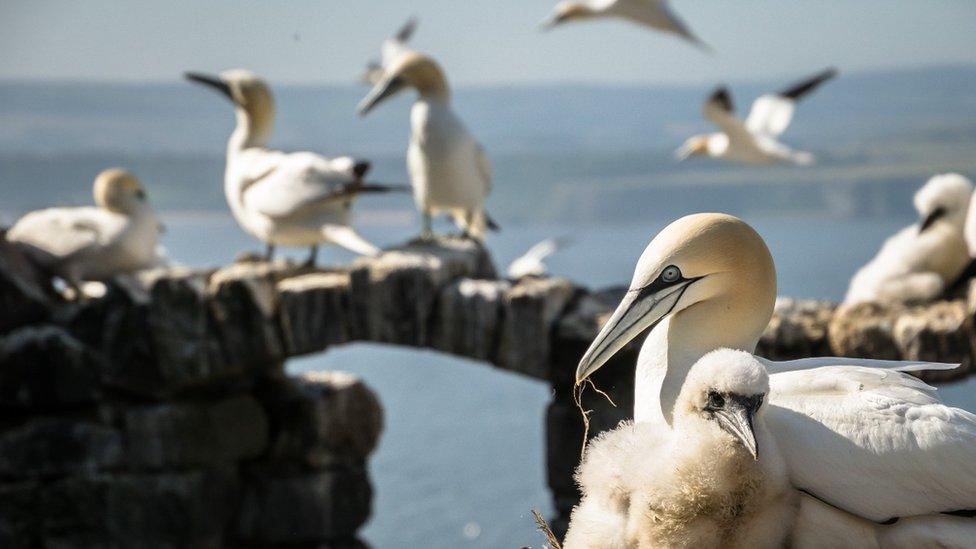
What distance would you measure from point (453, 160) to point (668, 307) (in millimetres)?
4088

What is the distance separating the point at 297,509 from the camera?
23.3 ft

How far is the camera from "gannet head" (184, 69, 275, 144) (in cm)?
723

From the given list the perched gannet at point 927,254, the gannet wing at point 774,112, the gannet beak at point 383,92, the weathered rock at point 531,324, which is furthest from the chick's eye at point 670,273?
the gannet wing at point 774,112

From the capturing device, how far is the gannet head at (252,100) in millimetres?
7230

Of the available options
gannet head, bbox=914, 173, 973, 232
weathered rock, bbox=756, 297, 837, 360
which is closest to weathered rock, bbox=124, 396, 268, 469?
weathered rock, bbox=756, 297, 837, 360

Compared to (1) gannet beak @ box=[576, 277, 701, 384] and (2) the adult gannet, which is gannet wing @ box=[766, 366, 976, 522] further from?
(1) gannet beak @ box=[576, 277, 701, 384]

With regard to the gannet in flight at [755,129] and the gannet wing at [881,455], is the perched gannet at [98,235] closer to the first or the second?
the gannet in flight at [755,129]

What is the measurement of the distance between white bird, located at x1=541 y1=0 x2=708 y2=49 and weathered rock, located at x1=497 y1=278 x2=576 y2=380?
7.85ft

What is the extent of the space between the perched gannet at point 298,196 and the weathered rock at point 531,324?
2.46 ft

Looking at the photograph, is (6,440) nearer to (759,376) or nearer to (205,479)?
(205,479)

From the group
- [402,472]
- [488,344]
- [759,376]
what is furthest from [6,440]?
[402,472]

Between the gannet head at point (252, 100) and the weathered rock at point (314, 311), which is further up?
the gannet head at point (252, 100)

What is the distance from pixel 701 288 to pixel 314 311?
3914mm

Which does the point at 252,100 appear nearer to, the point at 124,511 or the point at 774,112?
the point at 124,511
